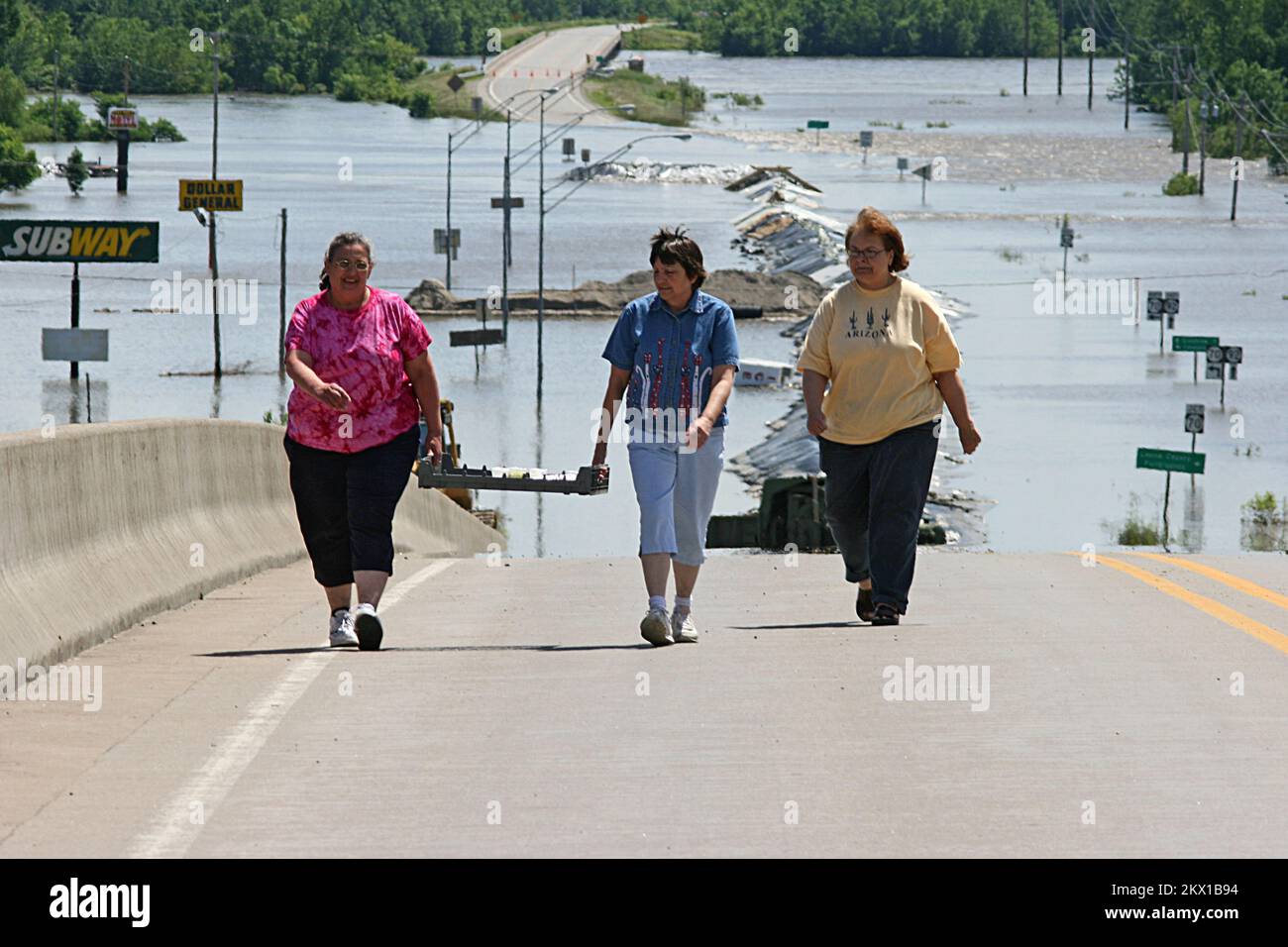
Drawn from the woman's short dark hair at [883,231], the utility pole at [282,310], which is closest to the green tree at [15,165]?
the utility pole at [282,310]

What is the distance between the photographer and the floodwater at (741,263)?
49781mm

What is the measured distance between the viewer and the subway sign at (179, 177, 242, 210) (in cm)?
7784

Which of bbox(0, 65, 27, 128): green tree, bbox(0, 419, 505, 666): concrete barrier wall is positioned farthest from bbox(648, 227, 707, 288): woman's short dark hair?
bbox(0, 65, 27, 128): green tree

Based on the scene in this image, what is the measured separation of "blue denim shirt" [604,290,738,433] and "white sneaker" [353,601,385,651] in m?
1.49

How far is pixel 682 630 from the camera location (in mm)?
10766

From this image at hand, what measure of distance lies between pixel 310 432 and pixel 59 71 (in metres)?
177

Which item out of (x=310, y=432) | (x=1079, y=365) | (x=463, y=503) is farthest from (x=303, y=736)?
(x=1079, y=365)

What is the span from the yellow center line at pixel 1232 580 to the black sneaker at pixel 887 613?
206cm

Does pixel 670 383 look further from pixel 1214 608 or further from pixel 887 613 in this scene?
pixel 1214 608

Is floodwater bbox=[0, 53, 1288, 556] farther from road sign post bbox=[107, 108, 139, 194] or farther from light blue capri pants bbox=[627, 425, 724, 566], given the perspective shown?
light blue capri pants bbox=[627, 425, 724, 566]

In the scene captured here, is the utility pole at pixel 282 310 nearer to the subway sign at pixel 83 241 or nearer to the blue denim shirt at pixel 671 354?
the subway sign at pixel 83 241

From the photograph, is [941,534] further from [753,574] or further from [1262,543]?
[753,574]

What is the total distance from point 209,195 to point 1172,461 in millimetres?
48208

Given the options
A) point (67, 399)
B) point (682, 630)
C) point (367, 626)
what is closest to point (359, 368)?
point (367, 626)
